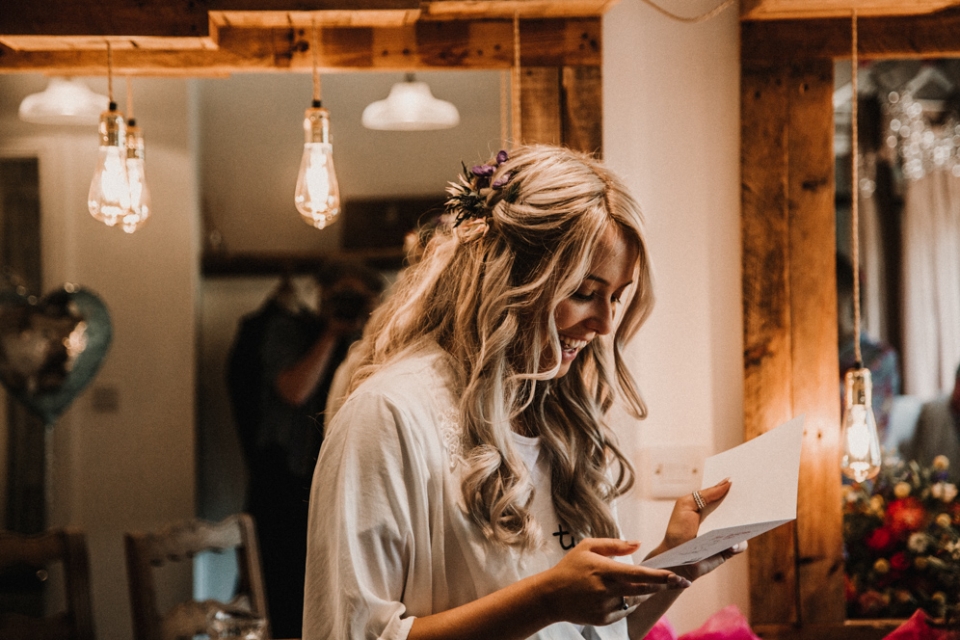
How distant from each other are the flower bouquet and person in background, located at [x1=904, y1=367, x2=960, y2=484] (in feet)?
0.74

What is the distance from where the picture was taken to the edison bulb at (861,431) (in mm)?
1786

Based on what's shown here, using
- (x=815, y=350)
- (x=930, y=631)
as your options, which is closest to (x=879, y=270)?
(x=815, y=350)

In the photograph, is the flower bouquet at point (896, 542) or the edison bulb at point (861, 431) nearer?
the edison bulb at point (861, 431)

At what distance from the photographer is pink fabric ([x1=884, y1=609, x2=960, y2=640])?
176cm

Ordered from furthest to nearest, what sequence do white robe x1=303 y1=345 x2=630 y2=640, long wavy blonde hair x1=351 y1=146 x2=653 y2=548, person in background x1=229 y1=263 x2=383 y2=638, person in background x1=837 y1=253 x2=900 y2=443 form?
person in background x1=229 y1=263 x2=383 y2=638, person in background x1=837 y1=253 x2=900 y2=443, long wavy blonde hair x1=351 y1=146 x2=653 y2=548, white robe x1=303 y1=345 x2=630 y2=640

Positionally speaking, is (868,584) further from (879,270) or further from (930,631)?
(879,270)

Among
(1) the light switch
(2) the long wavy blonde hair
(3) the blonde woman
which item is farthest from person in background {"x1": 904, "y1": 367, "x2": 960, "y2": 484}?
(2) the long wavy blonde hair

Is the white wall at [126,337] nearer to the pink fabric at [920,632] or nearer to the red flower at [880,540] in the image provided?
the red flower at [880,540]

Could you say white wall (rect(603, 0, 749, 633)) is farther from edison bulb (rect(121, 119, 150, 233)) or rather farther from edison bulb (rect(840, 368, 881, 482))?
edison bulb (rect(121, 119, 150, 233))

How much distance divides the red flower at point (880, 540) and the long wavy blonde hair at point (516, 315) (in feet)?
3.19

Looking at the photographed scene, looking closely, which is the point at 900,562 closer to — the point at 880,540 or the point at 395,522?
the point at 880,540

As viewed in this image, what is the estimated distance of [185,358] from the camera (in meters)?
3.42

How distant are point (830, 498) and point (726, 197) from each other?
2.41 feet

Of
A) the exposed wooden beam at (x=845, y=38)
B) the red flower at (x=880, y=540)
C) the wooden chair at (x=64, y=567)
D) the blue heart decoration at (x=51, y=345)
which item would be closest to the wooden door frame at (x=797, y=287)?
the exposed wooden beam at (x=845, y=38)
